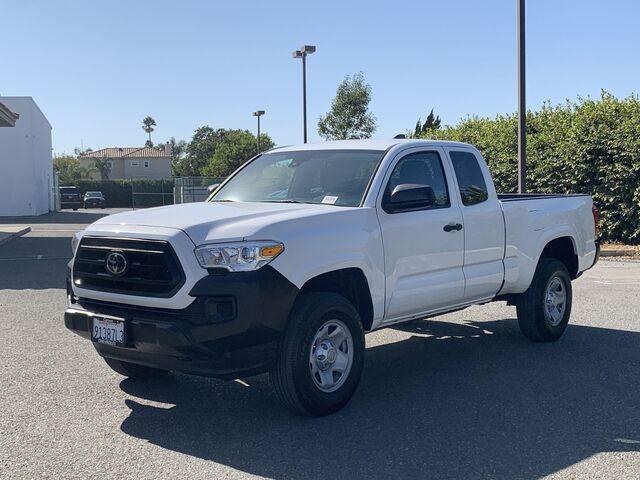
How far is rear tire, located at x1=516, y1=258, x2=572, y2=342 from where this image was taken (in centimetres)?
756

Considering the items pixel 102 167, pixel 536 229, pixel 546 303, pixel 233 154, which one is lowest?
pixel 546 303

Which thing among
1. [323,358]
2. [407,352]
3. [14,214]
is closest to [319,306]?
[323,358]

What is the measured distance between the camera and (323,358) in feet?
17.3

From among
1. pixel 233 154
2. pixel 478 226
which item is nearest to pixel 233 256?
pixel 478 226

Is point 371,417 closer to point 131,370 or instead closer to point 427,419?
point 427,419

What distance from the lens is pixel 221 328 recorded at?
464 cm

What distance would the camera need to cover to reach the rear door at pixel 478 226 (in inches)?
260

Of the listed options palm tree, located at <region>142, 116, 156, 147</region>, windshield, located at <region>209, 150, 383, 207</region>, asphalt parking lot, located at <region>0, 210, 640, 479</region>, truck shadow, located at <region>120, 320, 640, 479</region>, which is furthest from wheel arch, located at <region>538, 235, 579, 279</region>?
palm tree, located at <region>142, 116, 156, 147</region>

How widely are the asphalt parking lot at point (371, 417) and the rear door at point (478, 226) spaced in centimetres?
79

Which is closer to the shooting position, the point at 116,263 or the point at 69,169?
the point at 116,263

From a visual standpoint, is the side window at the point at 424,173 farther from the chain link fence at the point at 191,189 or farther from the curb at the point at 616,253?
the chain link fence at the point at 191,189

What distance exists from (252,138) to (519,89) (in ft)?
182

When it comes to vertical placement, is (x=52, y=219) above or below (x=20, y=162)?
below

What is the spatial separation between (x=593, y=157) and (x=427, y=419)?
12764 millimetres
